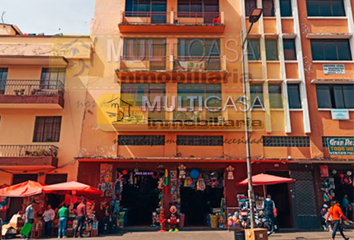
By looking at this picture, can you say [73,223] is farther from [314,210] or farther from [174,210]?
[314,210]

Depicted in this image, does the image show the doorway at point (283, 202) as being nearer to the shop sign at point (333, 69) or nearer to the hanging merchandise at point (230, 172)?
the hanging merchandise at point (230, 172)

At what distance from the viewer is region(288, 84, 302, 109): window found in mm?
17719

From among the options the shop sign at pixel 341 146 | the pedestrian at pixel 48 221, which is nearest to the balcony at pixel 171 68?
the shop sign at pixel 341 146

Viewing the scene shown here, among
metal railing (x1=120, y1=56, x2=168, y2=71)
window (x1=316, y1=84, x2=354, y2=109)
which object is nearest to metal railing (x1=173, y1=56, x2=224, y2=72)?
metal railing (x1=120, y1=56, x2=168, y2=71)

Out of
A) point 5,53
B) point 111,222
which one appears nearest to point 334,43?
point 111,222

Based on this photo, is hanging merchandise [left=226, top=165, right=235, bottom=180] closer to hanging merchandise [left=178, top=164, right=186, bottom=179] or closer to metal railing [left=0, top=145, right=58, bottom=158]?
hanging merchandise [left=178, top=164, right=186, bottom=179]

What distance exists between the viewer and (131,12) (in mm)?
19391

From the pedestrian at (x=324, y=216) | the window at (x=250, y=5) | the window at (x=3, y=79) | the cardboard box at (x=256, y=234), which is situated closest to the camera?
the cardboard box at (x=256, y=234)

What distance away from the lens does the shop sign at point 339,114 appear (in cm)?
1733

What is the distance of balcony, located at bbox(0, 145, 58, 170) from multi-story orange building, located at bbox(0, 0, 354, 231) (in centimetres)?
173

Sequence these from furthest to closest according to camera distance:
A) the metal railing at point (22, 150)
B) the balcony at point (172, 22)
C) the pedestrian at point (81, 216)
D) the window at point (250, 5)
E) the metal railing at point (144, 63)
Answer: the window at point (250, 5), the balcony at point (172, 22), the metal railing at point (144, 63), the metal railing at point (22, 150), the pedestrian at point (81, 216)

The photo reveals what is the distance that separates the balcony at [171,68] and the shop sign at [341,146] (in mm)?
7572

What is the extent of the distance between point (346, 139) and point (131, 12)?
52.1 feet

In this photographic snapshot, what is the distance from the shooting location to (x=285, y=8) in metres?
19.4
